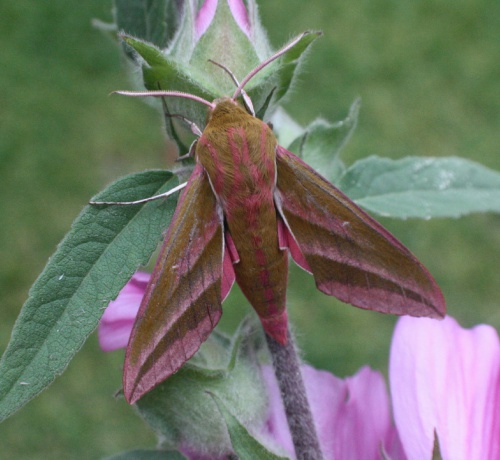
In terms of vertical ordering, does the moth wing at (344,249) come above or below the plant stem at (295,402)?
above

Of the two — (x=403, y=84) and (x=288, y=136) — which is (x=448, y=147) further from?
(x=288, y=136)

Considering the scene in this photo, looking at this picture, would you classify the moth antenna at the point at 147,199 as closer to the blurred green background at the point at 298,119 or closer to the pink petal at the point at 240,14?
the pink petal at the point at 240,14

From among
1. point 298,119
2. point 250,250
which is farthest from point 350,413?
point 298,119

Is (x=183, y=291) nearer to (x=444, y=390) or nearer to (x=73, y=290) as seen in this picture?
(x=73, y=290)

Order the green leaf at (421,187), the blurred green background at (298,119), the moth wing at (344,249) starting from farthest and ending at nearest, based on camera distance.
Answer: the blurred green background at (298,119) < the green leaf at (421,187) < the moth wing at (344,249)

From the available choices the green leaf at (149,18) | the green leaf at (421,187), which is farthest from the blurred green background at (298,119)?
the green leaf at (149,18)

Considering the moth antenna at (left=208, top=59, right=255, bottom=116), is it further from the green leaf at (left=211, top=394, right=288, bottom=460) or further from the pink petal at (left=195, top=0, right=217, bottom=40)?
the green leaf at (left=211, top=394, right=288, bottom=460)

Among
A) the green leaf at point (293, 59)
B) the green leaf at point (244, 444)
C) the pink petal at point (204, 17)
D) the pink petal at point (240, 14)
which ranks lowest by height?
the green leaf at point (244, 444)

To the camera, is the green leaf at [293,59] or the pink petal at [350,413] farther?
the pink petal at [350,413]
